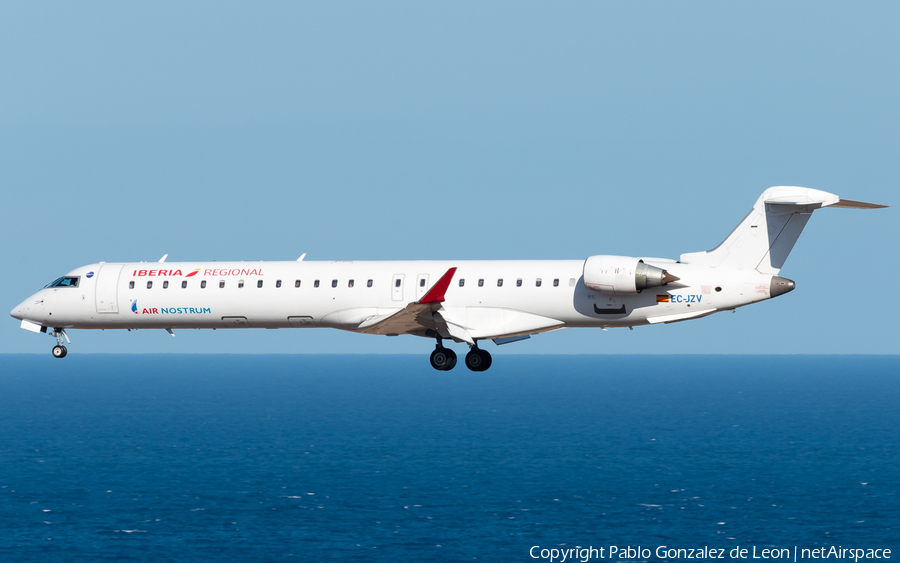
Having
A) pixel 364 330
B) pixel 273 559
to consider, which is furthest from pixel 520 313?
pixel 273 559

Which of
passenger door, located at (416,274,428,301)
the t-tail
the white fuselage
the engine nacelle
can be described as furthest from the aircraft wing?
the t-tail

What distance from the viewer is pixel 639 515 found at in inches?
2803

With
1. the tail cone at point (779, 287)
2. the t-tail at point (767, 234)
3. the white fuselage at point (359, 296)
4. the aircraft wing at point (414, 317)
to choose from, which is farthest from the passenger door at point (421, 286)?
the tail cone at point (779, 287)

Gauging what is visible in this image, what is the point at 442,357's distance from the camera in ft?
119

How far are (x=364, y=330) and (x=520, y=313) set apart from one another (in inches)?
239

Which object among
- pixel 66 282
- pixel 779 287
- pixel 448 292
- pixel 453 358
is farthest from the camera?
pixel 66 282

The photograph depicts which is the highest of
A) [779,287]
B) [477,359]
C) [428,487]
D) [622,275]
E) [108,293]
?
[108,293]

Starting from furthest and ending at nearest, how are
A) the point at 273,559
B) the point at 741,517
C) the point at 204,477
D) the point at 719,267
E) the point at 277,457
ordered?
the point at 277,457
the point at 204,477
the point at 741,517
the point at 273,559
the point at 719,267

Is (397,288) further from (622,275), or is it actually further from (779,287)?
(779,287)

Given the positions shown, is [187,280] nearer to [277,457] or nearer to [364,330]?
[364,330]

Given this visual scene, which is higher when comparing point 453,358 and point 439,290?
point 439,290

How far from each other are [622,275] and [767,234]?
5.61m

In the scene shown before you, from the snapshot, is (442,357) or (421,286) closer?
(421,286)

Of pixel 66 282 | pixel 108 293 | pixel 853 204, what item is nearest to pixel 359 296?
pixel 108 293
